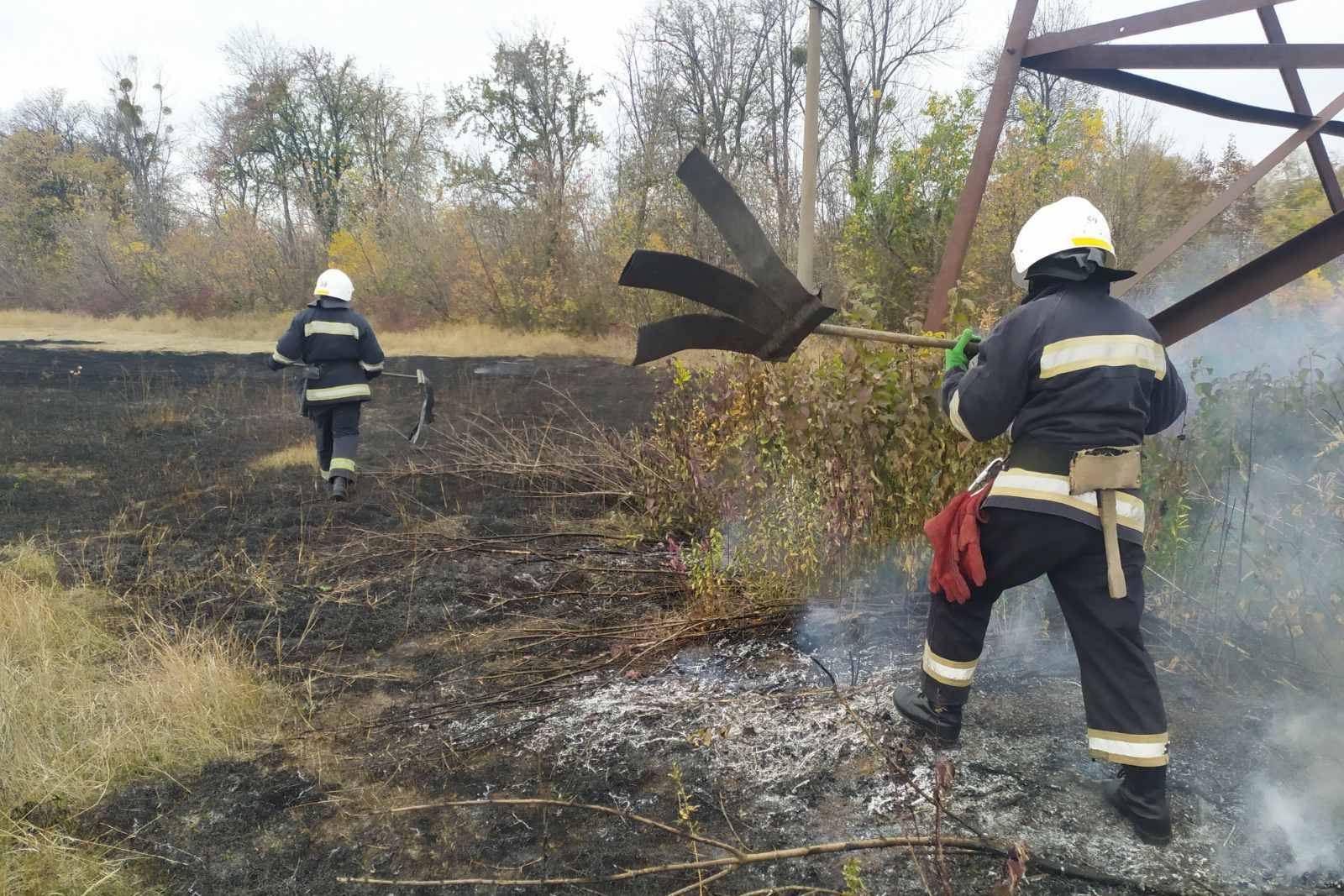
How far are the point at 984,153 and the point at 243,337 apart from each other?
25187 millimetres

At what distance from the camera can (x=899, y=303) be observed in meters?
15.5

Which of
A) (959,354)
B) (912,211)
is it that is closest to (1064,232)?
(959,354)

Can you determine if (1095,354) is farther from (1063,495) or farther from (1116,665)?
(1116,665)

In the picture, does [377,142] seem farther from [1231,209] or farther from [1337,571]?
[1337,571]

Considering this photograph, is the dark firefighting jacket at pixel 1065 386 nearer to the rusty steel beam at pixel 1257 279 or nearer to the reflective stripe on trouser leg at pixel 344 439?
the rusty steel beam at pixel 1257 279

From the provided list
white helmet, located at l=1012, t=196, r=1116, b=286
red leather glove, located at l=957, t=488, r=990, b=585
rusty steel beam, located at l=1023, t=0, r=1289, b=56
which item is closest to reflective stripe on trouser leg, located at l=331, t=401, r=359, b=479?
red leather glove, located at l=957, t=488, r=990, b=585

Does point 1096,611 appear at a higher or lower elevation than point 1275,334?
lower

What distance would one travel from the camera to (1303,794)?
8.90ft

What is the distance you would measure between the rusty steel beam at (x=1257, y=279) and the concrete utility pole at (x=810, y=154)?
4.98ft

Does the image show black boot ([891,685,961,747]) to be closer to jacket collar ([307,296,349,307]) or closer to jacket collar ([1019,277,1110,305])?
jacket collar ([1019,277,1110,305])

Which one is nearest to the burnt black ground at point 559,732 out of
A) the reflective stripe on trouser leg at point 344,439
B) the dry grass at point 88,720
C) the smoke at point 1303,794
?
the smoke at point 1303,794

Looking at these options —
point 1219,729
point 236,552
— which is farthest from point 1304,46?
point 236,552

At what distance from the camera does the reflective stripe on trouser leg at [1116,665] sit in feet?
8.19

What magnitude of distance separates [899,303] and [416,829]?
14.2 m
